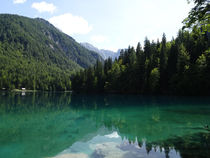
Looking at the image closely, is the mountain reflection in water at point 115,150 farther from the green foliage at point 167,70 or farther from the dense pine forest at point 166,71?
the green foliage at point 167,70

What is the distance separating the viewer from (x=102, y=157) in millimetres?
9664

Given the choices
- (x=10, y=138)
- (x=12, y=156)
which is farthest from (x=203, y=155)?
(x=10, y=138)

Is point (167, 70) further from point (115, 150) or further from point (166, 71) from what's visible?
point (115, 150)

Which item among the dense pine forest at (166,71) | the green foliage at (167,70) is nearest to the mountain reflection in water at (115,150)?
the dense pine forest at (166,71)

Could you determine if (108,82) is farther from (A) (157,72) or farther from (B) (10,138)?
(B) (10,138)

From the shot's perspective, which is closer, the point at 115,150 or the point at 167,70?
the point at 115,150

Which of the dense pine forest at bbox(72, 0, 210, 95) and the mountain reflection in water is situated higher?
the dense pine forest at bbox(72, 0, 210, 95)

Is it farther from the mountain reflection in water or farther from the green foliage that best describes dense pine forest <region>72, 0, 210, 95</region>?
the mountain reflection in water

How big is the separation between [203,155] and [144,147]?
3.44 m

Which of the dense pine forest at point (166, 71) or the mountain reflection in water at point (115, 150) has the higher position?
the dense pine forest at point (166, 71)

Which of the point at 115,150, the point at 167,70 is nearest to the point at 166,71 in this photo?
the point at 167,70

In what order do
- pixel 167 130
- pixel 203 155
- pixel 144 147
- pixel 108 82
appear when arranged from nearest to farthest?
pixel 203 155, pixel 144 147, pixel 167 130, pixel 108 82

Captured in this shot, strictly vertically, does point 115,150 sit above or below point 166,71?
below

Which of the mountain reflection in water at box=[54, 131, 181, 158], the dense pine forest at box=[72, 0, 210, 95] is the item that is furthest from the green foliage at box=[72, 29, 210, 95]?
the mountain reflection in water at box=[54, 131, 181, 158]
